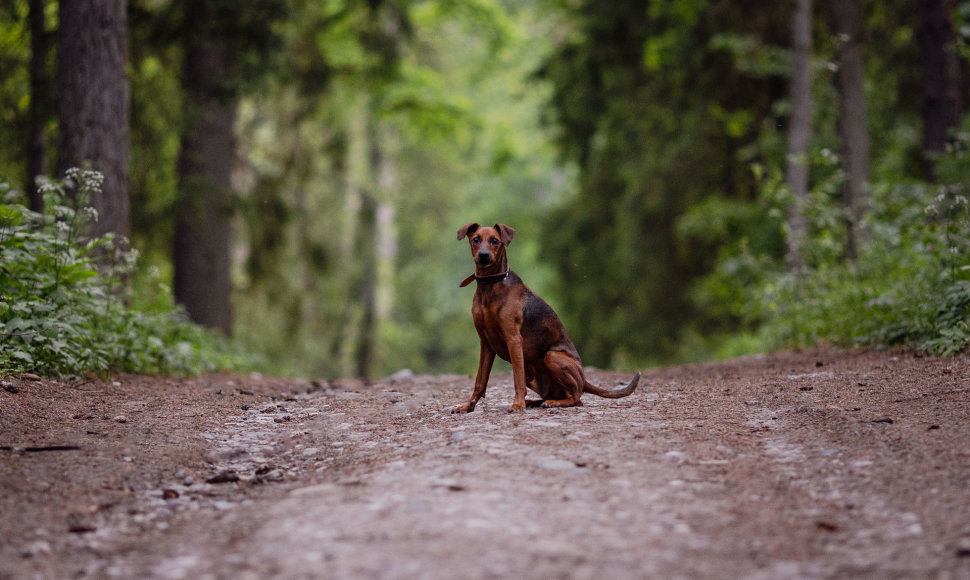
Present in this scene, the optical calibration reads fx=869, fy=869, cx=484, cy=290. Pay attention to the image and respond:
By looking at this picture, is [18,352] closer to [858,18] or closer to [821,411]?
[821,411]

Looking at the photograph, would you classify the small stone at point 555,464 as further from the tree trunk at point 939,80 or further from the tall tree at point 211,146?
the tree trunk at point 939,80

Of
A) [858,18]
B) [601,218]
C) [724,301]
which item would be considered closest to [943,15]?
[858,18]

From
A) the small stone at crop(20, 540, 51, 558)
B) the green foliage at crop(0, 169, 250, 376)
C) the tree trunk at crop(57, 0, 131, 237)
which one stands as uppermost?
the tree trunk at crop(57, 0, 131, 237)

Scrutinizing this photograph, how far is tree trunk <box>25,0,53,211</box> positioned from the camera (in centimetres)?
1190

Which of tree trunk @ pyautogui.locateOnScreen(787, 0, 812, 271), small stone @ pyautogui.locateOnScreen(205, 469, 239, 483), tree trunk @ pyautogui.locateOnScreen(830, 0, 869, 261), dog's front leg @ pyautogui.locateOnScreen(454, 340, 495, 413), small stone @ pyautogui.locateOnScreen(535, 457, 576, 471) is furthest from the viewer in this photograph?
tree trunk @ pyautogui.locateOnScreen(830, 0, 869, 261)

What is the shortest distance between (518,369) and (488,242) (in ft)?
3.14

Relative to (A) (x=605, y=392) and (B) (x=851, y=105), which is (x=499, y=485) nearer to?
(A) (x=605, y=392)

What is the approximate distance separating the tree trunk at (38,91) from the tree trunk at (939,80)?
13.5 metres

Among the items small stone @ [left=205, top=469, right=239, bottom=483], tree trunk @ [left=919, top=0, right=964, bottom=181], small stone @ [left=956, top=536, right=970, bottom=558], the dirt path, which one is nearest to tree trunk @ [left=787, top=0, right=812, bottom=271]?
tree trunk @ [left=919, top=0, right=964, bottom=181]

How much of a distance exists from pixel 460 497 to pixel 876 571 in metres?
1.84

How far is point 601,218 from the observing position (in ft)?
69.9

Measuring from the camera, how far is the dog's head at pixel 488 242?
6.12m

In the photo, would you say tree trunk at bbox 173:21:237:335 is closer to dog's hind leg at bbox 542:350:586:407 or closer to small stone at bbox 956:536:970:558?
dog's hind leg at bbox 542:350:586:407

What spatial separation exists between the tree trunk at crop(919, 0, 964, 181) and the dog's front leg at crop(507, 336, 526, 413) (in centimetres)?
1093
